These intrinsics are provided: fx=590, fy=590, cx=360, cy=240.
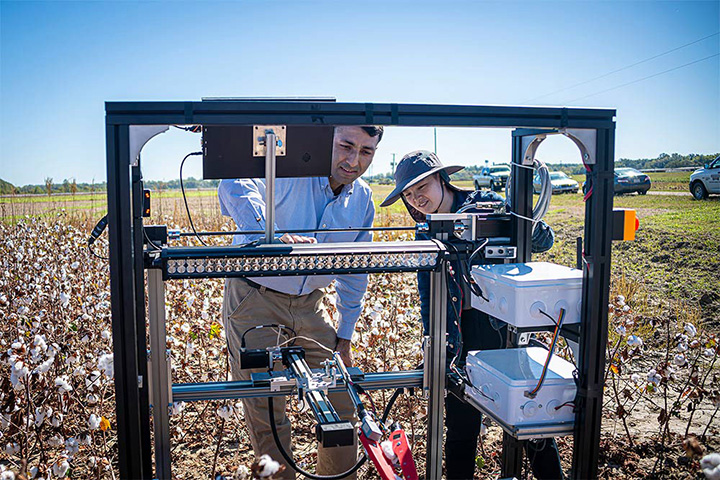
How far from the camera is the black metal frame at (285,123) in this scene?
196 cm

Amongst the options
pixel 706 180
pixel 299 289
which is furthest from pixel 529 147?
pixel 706 180

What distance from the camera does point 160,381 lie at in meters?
2.42

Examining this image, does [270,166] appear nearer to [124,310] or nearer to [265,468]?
[124,310]

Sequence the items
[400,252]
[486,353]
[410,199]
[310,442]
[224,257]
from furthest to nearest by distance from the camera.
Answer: [310,442]
[410,199]
[486,353]
[400,252]
[224,257]

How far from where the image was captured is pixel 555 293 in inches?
90.5

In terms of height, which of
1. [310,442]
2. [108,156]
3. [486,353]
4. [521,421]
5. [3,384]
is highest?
[108,156]

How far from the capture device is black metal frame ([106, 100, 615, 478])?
1963 millimetres

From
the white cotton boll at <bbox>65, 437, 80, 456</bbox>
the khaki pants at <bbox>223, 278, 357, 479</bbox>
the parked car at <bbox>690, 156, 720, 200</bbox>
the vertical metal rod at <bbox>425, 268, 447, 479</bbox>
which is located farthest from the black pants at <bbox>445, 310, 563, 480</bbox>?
the parked car at <bbox>690, 156, 720, 200</bbox>

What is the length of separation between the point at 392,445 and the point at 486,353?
34.4 inches

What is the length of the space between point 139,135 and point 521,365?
5.73 ft

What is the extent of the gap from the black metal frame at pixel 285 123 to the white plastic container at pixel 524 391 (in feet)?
0.24

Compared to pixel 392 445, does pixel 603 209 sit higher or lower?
higher

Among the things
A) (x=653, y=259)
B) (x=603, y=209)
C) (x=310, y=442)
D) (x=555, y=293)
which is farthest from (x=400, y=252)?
(x=653, y=259)

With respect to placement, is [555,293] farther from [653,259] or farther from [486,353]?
[653,259]
